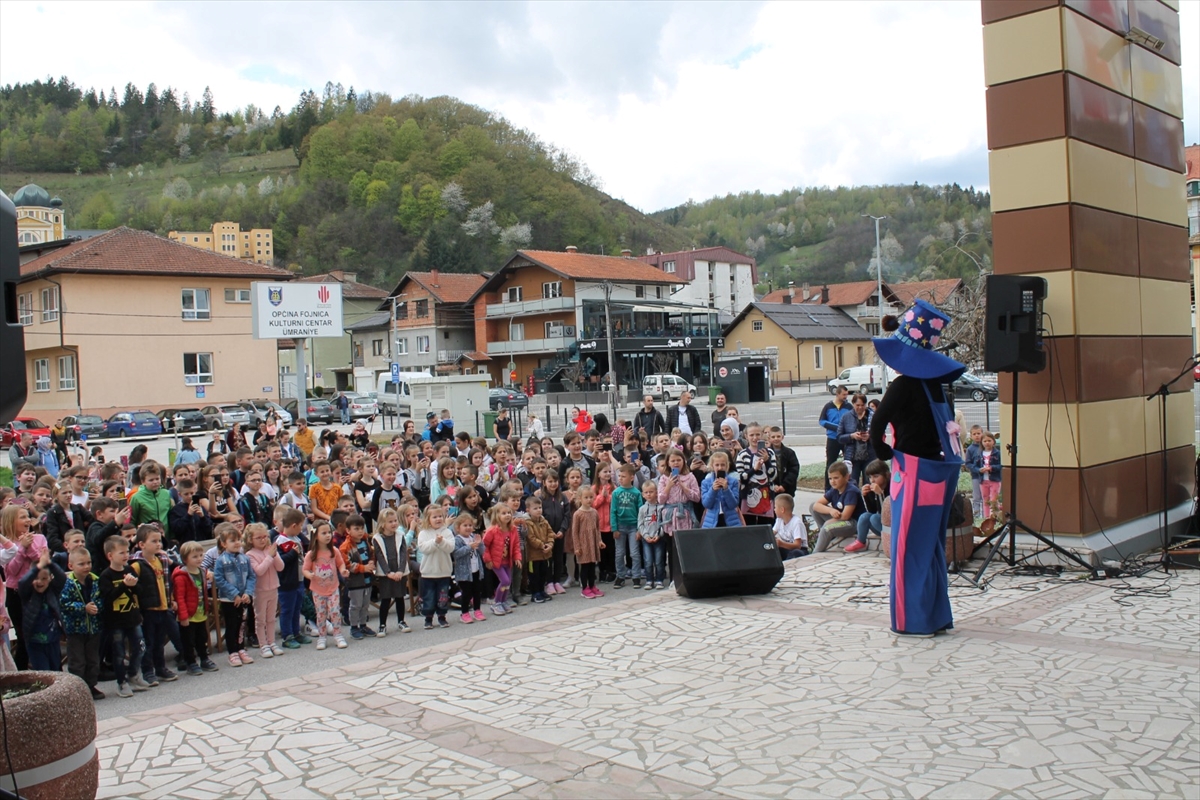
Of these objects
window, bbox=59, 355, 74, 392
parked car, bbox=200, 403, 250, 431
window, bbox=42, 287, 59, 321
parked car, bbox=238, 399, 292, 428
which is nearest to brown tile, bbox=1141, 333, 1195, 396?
parked car, bbox=238, 399, 292, 428

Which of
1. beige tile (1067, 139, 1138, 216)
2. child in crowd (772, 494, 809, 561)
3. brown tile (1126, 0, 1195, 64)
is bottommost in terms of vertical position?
child in crowd (772, 494, 809, 561)

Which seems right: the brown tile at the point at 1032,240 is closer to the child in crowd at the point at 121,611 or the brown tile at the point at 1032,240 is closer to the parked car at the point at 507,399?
the child in crowd at the point at 121,611

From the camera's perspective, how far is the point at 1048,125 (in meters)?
9.06

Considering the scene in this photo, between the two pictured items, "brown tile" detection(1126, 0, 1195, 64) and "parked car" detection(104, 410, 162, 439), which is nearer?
"brown tile" detection(1126, 0, 1195, 64)

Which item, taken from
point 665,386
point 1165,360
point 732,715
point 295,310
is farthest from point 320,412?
point 732,715

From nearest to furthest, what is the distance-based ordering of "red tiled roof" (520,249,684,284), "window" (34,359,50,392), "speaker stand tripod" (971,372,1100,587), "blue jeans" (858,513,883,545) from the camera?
1. "speaker stand tripod" (971,372,1100,587)
2. "blue jeans" (858,513,883,545)
3. "window" (34,359,50,392)
4. "red tiled roof" (520,249,684,284)

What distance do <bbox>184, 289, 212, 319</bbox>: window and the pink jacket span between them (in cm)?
4661

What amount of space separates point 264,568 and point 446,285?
68.7 meters

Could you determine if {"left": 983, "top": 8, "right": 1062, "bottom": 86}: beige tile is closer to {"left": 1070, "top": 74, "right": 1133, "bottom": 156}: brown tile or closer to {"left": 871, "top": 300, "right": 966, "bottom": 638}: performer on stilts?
{"left": 1070, "top": 74, "right": 1133, "bottom": 156}: brown tile

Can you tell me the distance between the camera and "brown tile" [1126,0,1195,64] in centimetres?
1009

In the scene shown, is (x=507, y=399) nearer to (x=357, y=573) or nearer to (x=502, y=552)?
(x=502, y=552)

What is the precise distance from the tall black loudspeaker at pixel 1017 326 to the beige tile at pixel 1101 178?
3.58 feet

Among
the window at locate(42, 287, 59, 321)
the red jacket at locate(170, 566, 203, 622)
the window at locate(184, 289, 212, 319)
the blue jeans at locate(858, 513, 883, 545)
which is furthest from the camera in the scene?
the window at locate(184, 289, 212, 319)

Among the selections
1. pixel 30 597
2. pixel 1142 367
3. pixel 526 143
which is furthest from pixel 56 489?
pixel 526 143
